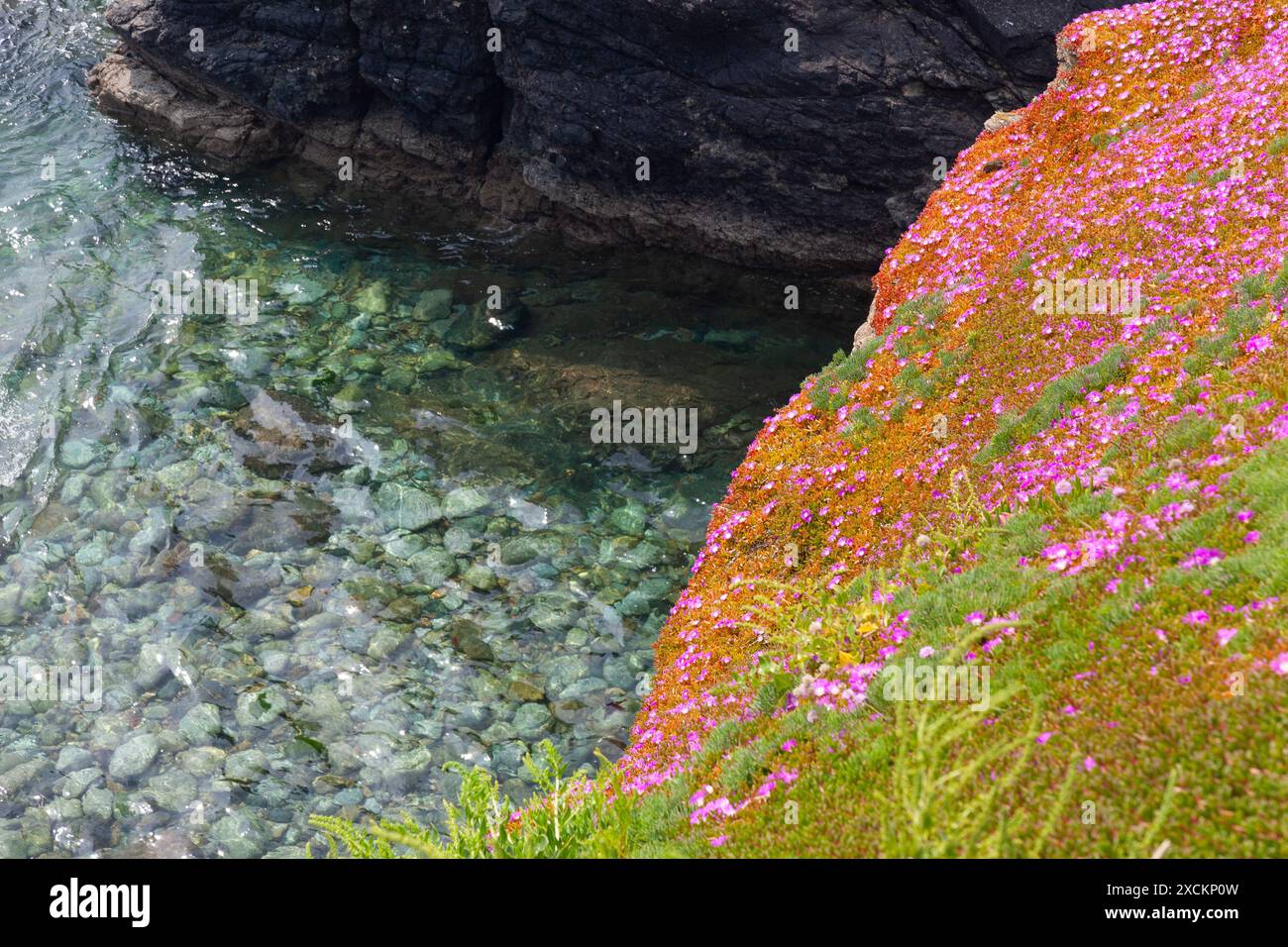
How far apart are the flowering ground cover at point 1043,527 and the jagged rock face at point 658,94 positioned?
10.3ft

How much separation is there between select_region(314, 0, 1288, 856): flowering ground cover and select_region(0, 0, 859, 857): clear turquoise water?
109 inches

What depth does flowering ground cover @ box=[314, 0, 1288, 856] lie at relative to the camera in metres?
6.78

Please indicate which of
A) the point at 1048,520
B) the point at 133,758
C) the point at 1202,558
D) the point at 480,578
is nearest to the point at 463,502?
the point at 480,578

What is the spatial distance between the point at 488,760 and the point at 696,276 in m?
14.5

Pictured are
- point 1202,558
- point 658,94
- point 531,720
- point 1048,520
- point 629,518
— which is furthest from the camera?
Answer: point 658,94

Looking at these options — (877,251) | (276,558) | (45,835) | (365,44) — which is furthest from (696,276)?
(45,835)

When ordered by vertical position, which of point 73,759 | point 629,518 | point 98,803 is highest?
point 629,518

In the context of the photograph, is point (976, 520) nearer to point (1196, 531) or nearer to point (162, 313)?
point (1196, 531)

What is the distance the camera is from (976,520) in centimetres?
1152

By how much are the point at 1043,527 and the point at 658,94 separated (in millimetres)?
16941

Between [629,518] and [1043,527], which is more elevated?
[629,518]

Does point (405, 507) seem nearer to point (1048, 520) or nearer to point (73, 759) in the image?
point (73, 759)

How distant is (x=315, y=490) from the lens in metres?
18.7

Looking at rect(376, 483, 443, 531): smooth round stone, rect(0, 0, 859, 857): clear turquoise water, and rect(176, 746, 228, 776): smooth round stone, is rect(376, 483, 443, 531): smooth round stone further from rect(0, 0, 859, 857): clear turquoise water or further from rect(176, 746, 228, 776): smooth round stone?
rect(176, 746, 228, 776): smooth round stone
